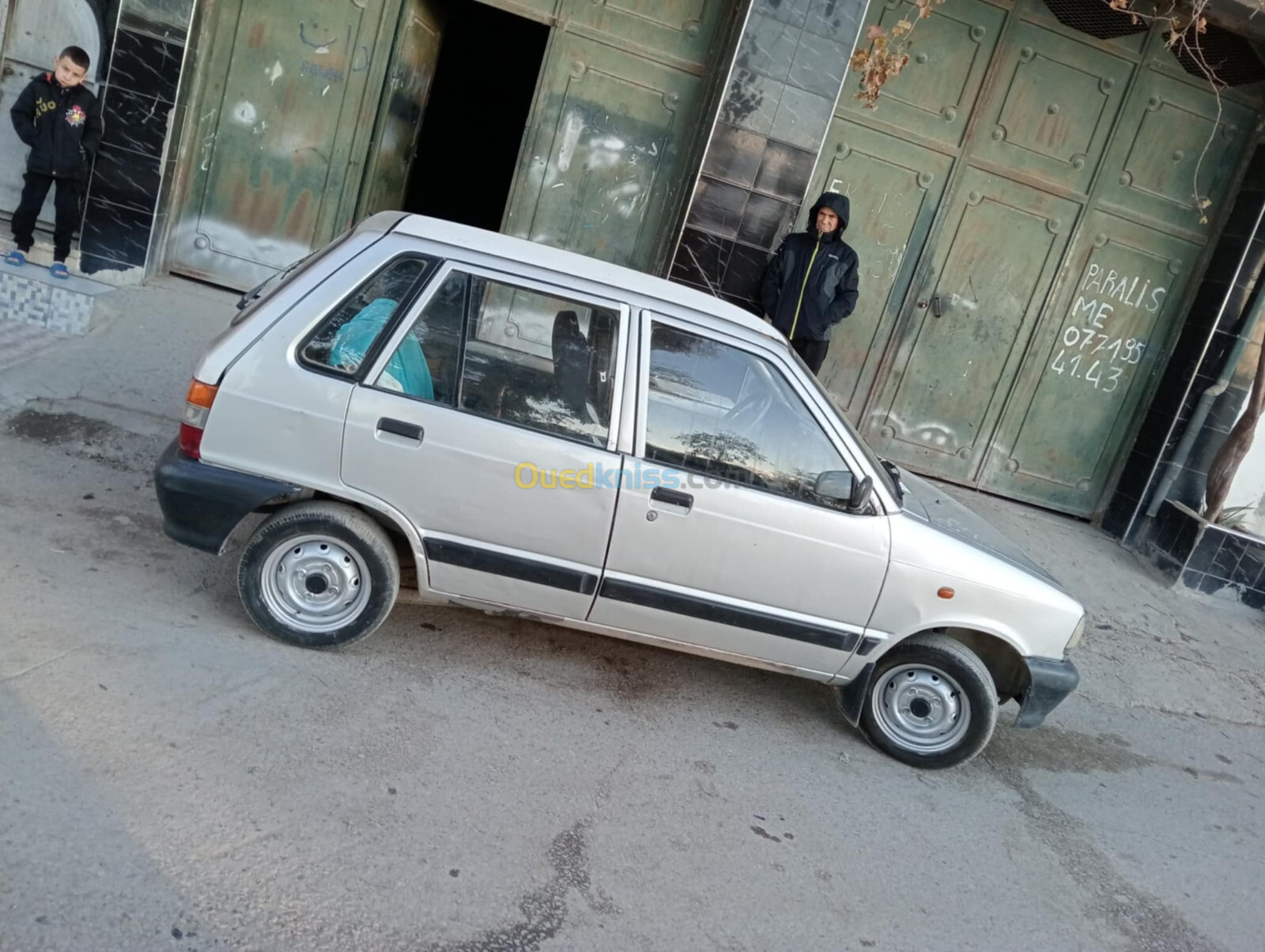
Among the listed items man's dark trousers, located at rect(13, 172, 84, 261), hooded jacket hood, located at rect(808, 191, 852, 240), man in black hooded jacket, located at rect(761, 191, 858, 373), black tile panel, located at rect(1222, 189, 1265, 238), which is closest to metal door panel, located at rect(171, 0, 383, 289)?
man's dark trousers, located at rect(13, 172, 84, 261)

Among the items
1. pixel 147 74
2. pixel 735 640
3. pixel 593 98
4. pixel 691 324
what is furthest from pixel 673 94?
pixel 735 640

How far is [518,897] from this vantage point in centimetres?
304

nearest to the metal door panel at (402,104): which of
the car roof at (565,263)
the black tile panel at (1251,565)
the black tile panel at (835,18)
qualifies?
the black tile panel at (835,18)

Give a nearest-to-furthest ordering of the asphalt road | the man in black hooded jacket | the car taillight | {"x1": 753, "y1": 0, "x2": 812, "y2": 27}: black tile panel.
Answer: the asphalt road, the car taillight, {"x1": 753, "y1": 0, "x2": 812, "y2": 27}: black tile panel, the man in black hooded jacket

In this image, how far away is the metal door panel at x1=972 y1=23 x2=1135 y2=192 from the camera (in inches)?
328

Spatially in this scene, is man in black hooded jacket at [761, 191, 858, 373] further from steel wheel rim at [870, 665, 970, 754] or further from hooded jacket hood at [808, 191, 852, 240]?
steel wheel rim at [870, 665, 970, 754]

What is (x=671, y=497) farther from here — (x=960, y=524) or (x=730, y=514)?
(x=960, y=524)

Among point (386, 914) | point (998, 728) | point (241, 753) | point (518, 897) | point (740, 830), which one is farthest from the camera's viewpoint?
point (998, 728)

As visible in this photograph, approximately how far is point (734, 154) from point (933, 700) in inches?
190

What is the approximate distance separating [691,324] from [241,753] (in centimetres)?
225

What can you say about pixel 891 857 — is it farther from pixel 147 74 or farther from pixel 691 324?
pixel 147 74

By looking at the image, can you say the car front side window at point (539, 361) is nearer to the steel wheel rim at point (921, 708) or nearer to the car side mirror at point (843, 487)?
the car side mirror at point (843, 487)

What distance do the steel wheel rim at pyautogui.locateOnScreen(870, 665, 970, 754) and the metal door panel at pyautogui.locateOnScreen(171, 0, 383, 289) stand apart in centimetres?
597

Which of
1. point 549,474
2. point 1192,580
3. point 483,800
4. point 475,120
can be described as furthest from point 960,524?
point 475,120
